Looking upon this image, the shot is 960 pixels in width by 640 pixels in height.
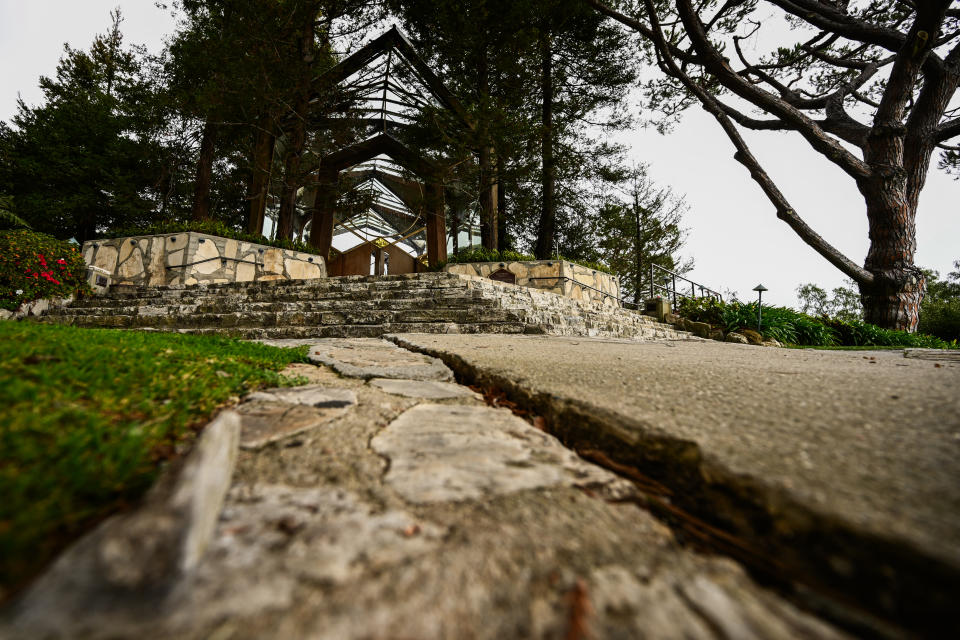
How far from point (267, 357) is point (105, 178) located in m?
15.7

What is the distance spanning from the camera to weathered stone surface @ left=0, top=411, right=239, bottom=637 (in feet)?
1.14

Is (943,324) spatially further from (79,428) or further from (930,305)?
(79,428)

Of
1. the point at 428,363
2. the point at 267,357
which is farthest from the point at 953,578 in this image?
the point at 267,357

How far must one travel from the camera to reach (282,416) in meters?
1.01

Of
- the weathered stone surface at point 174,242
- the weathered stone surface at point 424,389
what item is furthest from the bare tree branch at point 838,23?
the weathered stone surface at point 174,242

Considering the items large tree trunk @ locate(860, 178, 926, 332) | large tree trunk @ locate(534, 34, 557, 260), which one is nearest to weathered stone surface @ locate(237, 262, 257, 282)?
large tree trunk @ locate(534, 34, 557, 260)

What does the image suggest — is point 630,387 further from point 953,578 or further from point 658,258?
point 658,258

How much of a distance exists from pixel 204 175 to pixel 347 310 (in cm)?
1008

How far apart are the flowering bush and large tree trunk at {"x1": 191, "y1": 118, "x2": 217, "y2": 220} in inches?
219

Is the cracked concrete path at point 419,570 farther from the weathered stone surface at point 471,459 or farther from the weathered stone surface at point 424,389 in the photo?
the weathered stone surface at point 424,389

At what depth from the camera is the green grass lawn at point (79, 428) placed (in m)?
0.45

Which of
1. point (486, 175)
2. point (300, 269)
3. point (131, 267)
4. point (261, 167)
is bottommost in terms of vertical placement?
point (131, 267)

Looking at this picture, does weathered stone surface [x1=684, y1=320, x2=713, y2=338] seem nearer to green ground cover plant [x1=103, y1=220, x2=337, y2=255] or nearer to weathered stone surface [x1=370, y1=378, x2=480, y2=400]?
weathered stone surface [x1=370, y1=378, x2=480, y2=400]

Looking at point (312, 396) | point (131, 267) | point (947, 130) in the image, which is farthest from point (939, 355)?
point (131, 267)
